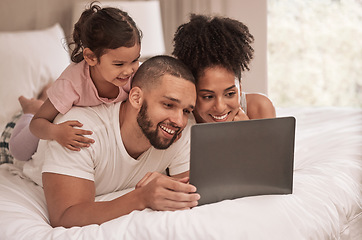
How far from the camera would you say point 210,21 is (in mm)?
1510

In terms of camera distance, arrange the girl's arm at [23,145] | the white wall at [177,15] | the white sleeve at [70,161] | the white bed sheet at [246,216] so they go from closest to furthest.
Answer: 1. the white bed sheet at [246,216]
2. the white sleeve at [70,161]
3. the girl's arm at [23,145]
4. the white wall at [177,15]

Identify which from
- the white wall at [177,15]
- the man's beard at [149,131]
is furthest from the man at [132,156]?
the white wall at [177,15]

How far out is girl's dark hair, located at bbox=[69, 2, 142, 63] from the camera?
141cm

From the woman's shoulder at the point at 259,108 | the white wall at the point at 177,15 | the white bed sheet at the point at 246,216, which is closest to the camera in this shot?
the white bed sheet at the point at 246,216

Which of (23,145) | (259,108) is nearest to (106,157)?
(23,145)

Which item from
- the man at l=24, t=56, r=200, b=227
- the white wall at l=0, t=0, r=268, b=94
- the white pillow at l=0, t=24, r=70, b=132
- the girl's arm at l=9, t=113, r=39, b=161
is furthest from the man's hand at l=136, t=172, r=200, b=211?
the white wall at l=0, t=0, r=268, b=94

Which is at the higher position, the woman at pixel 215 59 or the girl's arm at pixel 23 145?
the woman at pixel 215 59

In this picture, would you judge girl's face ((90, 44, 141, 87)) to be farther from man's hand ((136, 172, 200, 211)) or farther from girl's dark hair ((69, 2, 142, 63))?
man's hand ((136, 172, 200, 211))

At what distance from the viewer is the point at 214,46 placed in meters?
1.46

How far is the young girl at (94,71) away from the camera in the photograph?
141cm

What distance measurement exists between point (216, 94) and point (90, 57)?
1.37 ft

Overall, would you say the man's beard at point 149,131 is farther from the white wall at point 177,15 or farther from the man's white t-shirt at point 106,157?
the white wall at point 177,15

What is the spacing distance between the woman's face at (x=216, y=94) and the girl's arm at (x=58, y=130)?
366 millimetres

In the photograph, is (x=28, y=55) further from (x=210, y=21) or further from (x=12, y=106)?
(x=210, y=21)
